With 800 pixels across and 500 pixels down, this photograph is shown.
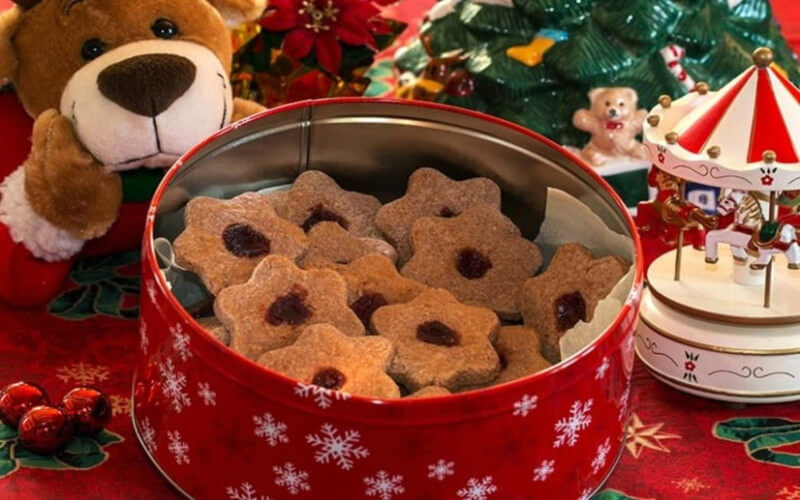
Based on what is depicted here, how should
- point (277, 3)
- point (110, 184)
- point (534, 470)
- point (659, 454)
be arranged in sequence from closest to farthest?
point (534, 470) < point (659, 454) < point (110, 184) < point (277, 3)

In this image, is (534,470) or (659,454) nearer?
(534,470)

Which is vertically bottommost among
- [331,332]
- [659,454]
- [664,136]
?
[659,454]

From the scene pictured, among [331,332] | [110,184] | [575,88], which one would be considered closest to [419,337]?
[331,332]

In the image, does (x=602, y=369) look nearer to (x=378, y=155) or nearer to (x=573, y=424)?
(x=573, y=424)

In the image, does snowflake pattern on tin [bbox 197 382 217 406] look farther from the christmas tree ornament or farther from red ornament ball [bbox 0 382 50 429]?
the christmas tree ornament

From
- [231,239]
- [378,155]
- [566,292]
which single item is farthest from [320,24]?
[566,292]

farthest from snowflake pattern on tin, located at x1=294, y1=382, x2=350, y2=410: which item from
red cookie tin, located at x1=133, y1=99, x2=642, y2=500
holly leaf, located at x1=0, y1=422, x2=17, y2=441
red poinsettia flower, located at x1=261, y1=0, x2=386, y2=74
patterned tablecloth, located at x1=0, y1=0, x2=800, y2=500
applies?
red poinsettia flower, located at x1=261, y1=0, x2=386, y2=74

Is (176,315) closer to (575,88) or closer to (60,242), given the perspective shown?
(60,242)
